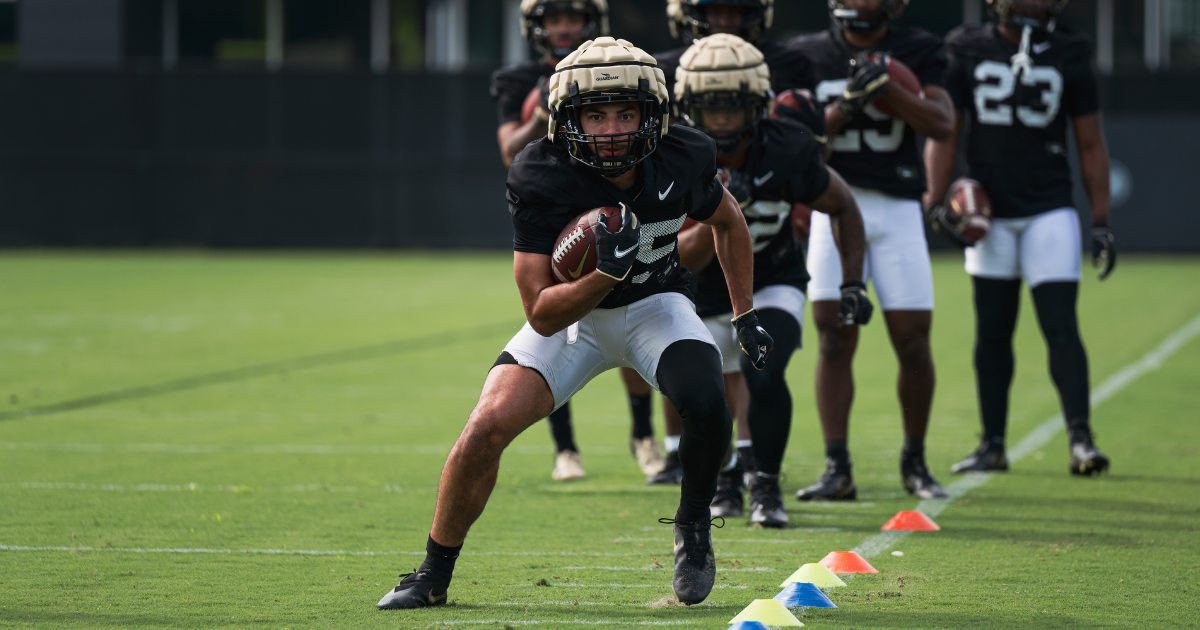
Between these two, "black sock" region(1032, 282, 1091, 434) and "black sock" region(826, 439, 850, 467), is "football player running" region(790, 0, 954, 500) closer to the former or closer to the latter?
"black sock" region(826, 439, 850, 467)

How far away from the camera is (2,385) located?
380 inches

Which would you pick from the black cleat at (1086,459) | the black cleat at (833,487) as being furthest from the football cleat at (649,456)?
the black cleat at (1086,459)

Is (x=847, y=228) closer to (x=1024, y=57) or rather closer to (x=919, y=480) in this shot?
(x=919, y=480)

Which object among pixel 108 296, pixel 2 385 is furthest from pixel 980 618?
pixel 108 296

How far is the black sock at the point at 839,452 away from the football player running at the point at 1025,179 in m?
0.99

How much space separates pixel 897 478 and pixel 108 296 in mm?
12136

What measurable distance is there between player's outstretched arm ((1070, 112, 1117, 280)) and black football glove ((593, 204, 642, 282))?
3.55 meters

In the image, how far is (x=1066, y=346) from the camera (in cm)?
668

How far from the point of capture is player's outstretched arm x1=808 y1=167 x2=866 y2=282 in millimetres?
5434

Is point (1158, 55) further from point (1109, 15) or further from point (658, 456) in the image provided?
point (658, 456)

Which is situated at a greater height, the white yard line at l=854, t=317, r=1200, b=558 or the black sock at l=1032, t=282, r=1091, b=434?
the black sock at l=1032, t=282, r=1091, b=434

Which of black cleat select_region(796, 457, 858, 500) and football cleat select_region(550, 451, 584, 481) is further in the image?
football cleat select_region(550, 451, 584, 481)

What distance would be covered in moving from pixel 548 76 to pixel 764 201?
5.65 ft

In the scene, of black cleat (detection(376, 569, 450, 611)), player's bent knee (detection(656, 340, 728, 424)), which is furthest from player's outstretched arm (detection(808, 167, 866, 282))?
black cleat (detection(376, 569, 450, 611))
